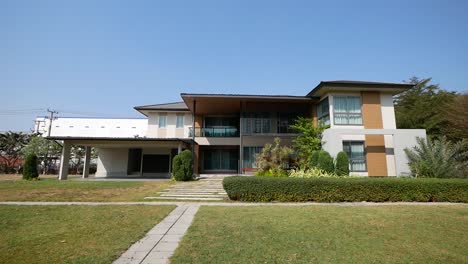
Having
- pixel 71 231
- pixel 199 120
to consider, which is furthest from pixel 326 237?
pixel 199 120

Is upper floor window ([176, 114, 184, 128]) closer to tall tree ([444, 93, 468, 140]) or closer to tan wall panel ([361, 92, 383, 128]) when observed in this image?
tan wall panel ([361, 92, 383, 128])

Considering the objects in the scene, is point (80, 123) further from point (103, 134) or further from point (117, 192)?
point (117, 192)

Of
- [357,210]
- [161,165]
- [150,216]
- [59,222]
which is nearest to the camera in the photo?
[59,222]

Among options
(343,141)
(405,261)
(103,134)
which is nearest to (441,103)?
(343,141)

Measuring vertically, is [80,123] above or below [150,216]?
above

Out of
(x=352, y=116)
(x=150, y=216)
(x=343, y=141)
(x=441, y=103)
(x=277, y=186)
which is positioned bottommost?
(x=150, y=216)

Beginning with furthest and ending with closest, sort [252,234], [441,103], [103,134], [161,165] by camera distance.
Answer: [103,134] → [161,165] → [441,103] → [252,234]

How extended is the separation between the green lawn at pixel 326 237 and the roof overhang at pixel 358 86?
35.1 feet

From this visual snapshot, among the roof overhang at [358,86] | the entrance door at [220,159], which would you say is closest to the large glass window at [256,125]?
the entrance door at [220,159]

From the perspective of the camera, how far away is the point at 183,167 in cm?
1708

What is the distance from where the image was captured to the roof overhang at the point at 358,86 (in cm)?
1705

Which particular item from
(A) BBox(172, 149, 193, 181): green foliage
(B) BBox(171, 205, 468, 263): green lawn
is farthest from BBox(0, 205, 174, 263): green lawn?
(A) BBox(172, 149, 193, 181): green foliage

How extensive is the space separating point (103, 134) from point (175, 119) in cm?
1923

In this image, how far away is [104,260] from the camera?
3887 mm
